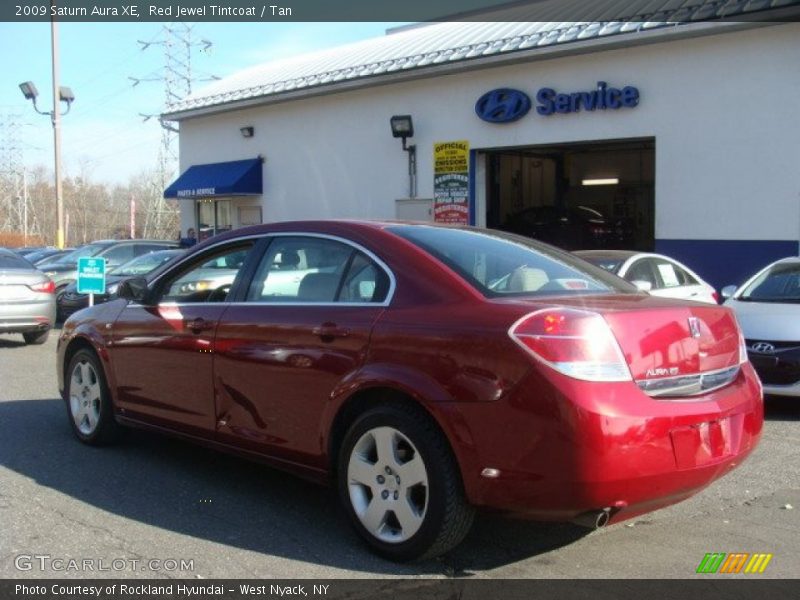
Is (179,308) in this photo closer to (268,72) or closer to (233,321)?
(233,321)

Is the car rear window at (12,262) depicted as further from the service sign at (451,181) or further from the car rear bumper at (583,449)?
the car rear bumper at (583,449)

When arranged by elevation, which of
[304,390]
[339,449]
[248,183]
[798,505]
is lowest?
[798,505]

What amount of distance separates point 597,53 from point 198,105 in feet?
39.7

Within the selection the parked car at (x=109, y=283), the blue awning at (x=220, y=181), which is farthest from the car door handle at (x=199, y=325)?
the blue awning at (x=220, y=181)

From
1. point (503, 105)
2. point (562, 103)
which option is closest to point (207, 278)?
point (562, 103)

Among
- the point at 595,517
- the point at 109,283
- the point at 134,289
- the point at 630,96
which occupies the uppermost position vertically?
the point at 630,96

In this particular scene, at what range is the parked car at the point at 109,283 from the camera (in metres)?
14.5

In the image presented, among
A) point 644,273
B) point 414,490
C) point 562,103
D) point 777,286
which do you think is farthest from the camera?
point 562,103

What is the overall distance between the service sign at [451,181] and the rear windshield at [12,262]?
803 centimetres

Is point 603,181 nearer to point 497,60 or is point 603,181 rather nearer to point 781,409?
point 497,60

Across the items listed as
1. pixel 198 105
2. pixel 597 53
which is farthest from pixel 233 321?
pixel 198 105

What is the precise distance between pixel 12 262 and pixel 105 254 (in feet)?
15.5

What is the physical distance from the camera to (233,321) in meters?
4.82

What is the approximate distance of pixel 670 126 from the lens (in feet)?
46.9
